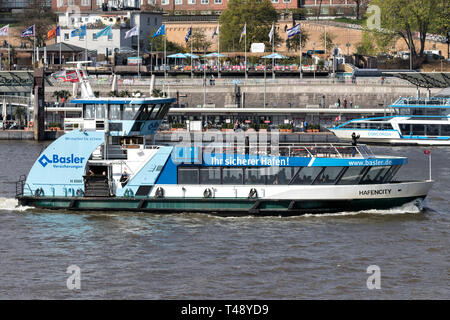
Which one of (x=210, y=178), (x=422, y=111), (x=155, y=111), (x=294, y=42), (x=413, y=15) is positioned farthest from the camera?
(x=294, y=42)

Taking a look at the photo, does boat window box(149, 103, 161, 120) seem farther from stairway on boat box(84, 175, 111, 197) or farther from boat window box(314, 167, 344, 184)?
boat window box(314, 167, 344, 184)

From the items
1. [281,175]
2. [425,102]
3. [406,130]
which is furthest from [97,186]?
[425,102]

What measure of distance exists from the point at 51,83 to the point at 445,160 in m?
62.7

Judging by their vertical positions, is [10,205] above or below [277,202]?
below

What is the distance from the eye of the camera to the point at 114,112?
156 feet

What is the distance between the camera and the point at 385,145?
91688 mm

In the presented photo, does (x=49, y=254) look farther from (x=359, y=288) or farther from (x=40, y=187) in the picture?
(x=359, y=288)

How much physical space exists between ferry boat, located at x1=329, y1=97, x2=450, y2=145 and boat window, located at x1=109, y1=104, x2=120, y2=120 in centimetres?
4732

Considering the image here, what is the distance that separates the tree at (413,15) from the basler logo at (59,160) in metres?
89.7

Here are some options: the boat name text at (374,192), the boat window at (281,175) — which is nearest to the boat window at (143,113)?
the boat window at (281,175)

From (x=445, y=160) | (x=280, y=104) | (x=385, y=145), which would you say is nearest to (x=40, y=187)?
(x=445, y=160)

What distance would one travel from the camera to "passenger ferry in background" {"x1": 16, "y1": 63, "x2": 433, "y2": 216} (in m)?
→ 44.8

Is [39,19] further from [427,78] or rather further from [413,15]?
[427,78]

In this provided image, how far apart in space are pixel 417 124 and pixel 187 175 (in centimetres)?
4945
